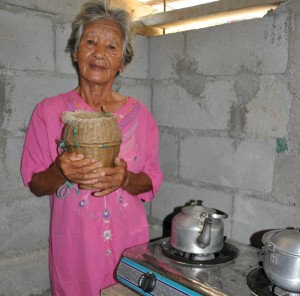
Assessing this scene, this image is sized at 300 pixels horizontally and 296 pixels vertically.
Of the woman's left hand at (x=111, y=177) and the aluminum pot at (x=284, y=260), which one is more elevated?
the woman's left hand at (x=111, y=177)

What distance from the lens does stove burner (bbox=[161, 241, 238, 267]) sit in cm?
117

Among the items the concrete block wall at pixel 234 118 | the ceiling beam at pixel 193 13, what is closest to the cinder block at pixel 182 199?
the concrete block wall at pixel 234 118

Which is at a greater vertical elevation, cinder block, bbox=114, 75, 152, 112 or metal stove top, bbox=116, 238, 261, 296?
cinder block, bbox=114, 75, 152, 112

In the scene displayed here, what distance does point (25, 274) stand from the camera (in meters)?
1.48

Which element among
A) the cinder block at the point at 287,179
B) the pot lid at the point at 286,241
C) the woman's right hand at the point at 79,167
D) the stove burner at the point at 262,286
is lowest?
the stove burner at the point at 262,286

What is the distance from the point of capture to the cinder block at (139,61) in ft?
5.99

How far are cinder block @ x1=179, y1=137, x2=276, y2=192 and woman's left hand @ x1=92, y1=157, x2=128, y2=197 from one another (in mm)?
598

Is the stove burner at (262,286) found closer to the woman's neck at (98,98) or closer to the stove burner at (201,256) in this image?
the stove burner at (201,256)

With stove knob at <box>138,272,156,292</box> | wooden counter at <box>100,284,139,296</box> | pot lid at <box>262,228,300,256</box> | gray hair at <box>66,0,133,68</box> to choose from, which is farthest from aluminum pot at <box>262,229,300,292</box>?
gray hair at <box>66,0,133,68</box>

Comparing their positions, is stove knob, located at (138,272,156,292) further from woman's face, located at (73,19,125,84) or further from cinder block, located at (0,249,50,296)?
woman's face, located at (73,19,125,84)

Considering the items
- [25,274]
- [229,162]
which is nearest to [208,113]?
[229,162]

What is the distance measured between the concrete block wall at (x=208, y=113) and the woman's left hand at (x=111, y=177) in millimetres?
474

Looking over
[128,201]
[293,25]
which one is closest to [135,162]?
[128,201]

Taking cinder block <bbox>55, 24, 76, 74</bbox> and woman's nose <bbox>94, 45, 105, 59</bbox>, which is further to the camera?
cinder block <bbox>55, 24, 76, 74</bbox>
